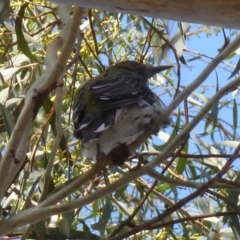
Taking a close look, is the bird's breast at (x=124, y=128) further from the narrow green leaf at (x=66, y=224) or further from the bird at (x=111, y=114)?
the narrow green leaf at (x=66, y=224)

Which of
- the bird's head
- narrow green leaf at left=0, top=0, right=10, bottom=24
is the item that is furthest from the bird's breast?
narrow green leaf at left=0, top=0, right=10, bottom=24

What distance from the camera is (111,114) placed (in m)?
1.98

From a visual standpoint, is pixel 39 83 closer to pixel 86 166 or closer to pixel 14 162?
pixel 14 162

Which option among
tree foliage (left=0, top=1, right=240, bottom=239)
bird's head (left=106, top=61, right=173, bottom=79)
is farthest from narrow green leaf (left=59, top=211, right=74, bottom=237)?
bird's head (left=106, top=61, right=173, bottom=79)

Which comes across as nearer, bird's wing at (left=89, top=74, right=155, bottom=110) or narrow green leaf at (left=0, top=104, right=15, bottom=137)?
narrow green leaf at (left=0, top=104, right=15, bottom=137)

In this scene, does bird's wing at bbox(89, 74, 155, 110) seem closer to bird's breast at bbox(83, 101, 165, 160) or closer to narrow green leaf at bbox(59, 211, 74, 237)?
bird's breast at bbox(83, 101, 165, 160)

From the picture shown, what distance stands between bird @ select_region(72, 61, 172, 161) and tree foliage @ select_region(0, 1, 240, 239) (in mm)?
73

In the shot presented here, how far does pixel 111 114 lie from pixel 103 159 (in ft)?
0.48

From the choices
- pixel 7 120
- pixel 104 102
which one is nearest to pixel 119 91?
pixel 104 102

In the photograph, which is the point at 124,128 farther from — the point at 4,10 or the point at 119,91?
the point at 4,10

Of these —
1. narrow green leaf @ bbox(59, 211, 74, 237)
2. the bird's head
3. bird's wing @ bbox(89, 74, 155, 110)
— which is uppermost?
the bird's head

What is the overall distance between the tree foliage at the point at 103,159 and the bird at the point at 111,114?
73 millimetres

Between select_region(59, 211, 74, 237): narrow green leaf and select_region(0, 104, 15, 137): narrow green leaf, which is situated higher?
select_region(0, 104, 15, 137): narrow green leaf

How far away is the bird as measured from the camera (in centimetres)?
196
